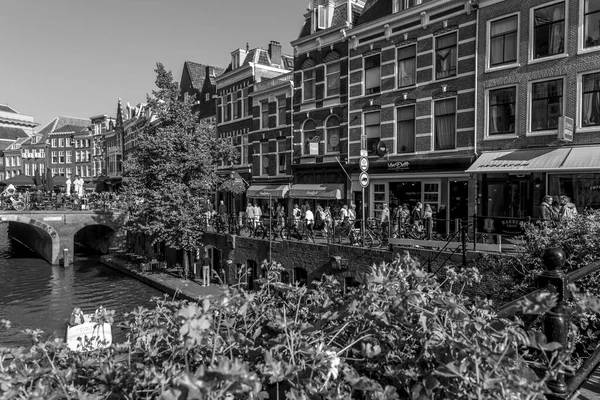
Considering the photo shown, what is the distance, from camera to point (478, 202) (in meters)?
19.1

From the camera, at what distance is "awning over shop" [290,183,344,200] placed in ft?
81.7

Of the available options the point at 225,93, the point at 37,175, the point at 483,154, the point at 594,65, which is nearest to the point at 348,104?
the point at 483,154

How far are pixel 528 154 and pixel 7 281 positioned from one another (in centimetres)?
3064

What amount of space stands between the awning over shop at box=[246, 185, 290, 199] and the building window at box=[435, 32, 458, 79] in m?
12.1

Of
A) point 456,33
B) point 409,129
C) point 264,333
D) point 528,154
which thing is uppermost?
point 456,33

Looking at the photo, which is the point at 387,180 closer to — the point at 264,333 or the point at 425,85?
the point at 425,85

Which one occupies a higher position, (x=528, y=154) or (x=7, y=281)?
(x=528, y=154)

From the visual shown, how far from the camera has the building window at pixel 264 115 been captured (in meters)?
31.6

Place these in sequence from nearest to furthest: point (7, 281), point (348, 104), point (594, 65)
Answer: point (594, 65) → point (348, 104) → point (7, 281)

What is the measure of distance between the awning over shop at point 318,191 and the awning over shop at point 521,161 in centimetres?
810

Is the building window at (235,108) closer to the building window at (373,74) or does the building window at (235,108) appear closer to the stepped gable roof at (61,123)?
the building window at (373,74)

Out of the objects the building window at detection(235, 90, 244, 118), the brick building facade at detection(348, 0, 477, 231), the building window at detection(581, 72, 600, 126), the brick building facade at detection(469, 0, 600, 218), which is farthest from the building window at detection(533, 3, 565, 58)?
the building window at detection(235, 90, 244, 118)

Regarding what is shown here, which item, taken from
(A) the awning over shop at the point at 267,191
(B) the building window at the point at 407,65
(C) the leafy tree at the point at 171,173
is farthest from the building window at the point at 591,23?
(C) the leafy tree at the point at 171,173

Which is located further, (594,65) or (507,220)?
(594,65)
